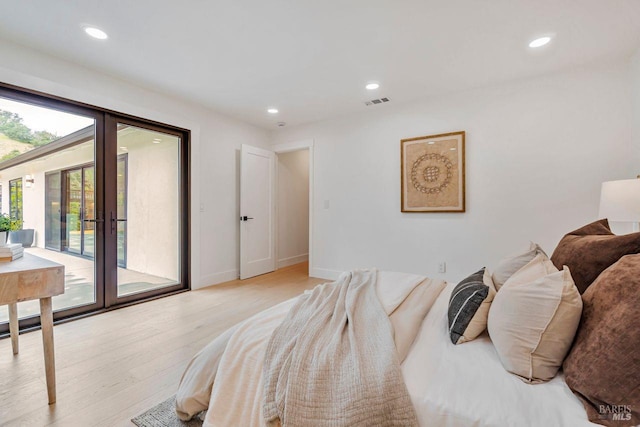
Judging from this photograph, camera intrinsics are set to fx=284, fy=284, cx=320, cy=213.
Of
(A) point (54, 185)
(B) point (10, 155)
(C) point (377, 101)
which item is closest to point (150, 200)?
(A) point (54, 185)

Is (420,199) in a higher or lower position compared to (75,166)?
lower

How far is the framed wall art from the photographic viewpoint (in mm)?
3500

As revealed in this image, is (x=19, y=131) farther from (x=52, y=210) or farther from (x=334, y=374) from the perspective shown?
(x=334, y=374)

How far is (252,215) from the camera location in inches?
184

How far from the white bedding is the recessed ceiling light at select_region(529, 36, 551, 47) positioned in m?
2.52

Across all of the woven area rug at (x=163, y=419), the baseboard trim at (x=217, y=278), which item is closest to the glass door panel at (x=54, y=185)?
the baseboard trim at (x=217, y=278)

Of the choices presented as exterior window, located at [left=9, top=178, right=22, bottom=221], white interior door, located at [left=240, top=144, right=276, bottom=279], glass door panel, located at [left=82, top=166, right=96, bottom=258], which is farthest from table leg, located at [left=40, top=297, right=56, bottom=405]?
white interior door, located at [left=240, top=144, right=276, bottom=279]

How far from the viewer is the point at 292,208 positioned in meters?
5.75

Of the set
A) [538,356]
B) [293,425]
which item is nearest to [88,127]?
[293,425]

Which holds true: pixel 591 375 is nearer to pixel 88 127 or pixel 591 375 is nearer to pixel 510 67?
pixel 510 67

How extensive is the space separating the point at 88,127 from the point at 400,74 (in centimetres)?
340

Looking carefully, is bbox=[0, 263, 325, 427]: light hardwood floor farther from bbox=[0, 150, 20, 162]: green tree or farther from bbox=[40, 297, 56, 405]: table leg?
bbox=[0, 150, 20, 162]: green tree

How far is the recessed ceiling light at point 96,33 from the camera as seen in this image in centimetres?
228

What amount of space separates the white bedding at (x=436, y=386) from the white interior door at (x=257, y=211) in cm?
315
